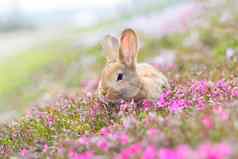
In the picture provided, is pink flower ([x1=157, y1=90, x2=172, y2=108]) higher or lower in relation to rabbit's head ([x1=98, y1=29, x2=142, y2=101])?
lower

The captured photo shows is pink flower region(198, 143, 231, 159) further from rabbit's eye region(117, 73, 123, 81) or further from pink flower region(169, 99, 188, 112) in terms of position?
rabbit's eye region(117, 73, 123, 81)

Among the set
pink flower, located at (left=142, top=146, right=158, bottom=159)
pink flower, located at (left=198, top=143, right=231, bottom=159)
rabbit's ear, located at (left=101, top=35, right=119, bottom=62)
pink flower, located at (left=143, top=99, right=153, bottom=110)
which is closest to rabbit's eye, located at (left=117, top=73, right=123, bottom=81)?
pink flower, located at (left=143, top=99, right=153, bottom=110)

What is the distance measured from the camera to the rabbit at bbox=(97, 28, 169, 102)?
9.22 metres

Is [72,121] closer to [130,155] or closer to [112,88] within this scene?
[112,88]

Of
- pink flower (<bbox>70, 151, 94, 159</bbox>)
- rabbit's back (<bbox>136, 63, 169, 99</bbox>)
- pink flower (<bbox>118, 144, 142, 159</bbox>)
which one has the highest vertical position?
rabbit's back (<bbox>136, 63, 169, 99</bbox>)

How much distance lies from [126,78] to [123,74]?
67mm

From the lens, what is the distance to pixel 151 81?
32.4 ft

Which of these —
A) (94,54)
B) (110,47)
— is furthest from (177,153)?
(94,54)

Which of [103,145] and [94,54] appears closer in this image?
[103,145]

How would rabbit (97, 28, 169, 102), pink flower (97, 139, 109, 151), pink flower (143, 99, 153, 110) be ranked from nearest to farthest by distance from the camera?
pink flower (97, 139, 109, 151) < pink flower (143, 99, 153, 110) < rabbit (97, 28, 169, 102)

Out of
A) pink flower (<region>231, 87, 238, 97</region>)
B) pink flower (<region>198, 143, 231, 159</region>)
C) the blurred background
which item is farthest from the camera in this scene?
the blurred background

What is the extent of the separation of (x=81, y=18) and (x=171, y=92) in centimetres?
4706

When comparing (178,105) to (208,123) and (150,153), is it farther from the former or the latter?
(150,153)

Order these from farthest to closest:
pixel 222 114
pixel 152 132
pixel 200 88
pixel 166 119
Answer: pixel 200 88 → pixel 166 119 → pixel 152 132 → pixel 222 114
